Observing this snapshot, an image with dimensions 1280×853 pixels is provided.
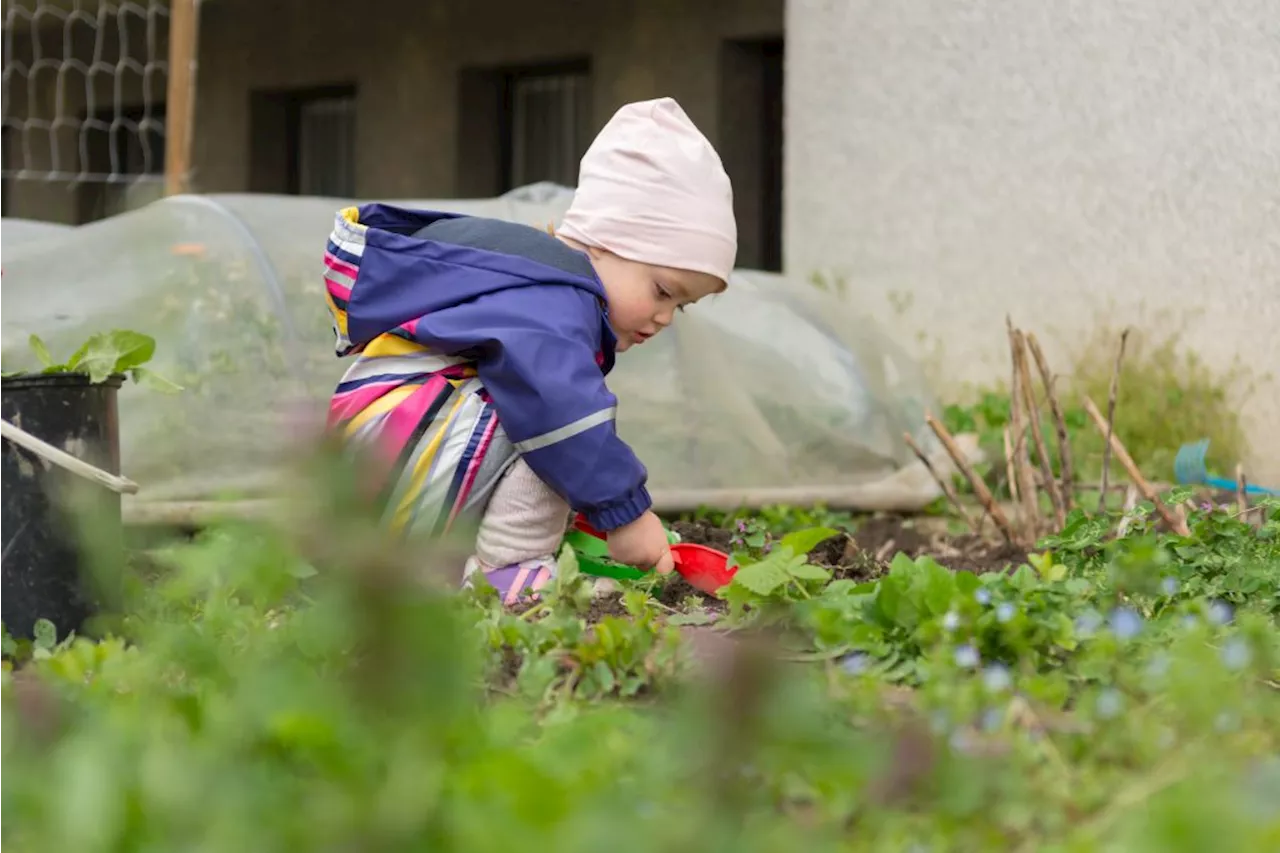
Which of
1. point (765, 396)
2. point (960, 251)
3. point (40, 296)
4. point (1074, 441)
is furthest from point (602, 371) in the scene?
point (960, 251)

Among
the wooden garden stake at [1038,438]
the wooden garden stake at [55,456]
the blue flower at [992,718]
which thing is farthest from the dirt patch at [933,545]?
the blue flower at [992,718]

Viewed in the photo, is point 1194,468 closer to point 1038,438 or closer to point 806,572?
point 1038,438

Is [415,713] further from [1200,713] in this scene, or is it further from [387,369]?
[387,369]

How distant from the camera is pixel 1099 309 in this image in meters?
5.76

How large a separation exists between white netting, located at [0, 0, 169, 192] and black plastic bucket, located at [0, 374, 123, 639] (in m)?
9.11

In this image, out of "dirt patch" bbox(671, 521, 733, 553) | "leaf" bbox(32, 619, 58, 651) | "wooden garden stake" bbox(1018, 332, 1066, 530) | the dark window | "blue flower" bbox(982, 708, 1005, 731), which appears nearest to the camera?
"blue flower" bbox(982, 708, 1005, 731)

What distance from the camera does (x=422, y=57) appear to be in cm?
964

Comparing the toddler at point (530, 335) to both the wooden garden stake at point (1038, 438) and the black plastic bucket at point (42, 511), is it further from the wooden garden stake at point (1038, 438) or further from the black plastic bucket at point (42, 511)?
the wooden garden stake at point (1038, 438)

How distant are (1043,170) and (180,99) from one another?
3047mm

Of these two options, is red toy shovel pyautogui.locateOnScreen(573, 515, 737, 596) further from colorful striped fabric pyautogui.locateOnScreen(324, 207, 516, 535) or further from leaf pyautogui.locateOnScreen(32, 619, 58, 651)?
leaf pyautogui.locateOnScreen(32, 619, 58, 651)

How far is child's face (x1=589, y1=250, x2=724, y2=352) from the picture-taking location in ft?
9.37

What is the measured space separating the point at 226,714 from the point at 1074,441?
14.7 ft

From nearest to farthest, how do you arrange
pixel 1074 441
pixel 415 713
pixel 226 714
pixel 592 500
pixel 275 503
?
pixel 275 503, pixel 415 713, pixel 226 714, pixel 592 500, pixel 1074 441

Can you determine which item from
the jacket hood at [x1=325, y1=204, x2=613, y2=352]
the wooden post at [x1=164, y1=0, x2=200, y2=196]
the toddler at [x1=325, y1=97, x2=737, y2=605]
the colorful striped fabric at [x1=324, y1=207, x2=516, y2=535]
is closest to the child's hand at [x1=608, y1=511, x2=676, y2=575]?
the toddler at [x1=325, y1=97, x2=737, y2=605]
